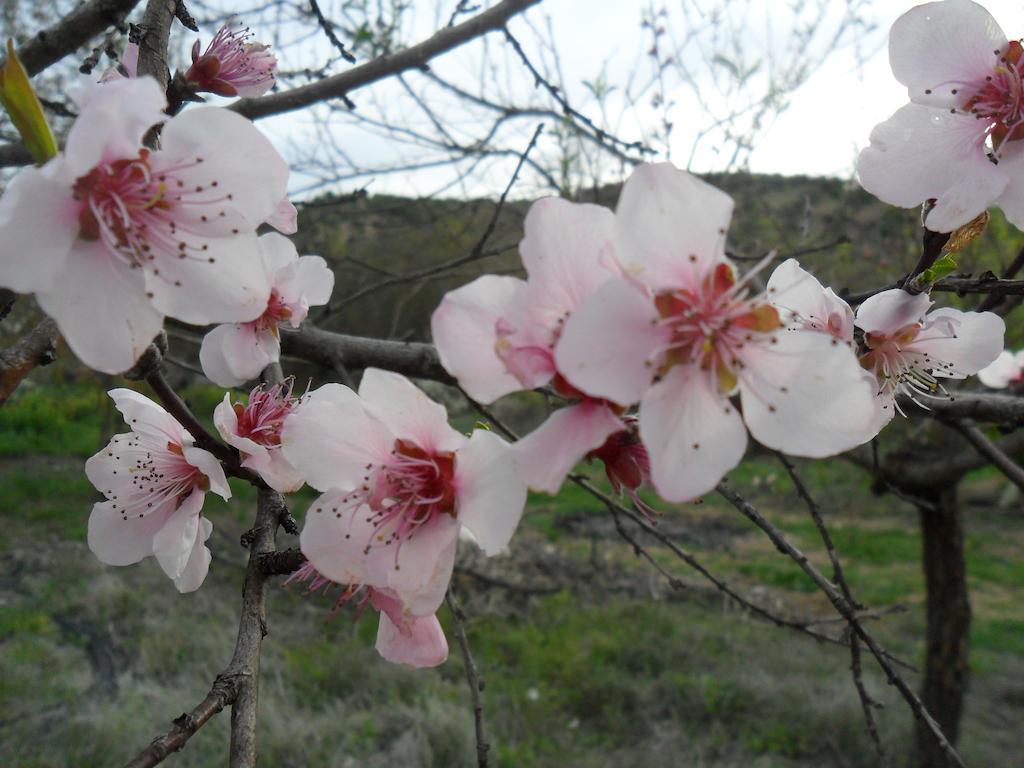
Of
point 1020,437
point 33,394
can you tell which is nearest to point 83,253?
point 1020,437

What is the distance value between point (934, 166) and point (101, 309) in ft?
3.48

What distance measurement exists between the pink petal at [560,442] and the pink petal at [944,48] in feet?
2.54

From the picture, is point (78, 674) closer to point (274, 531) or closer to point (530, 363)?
→ point (274, 531)

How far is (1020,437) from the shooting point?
2893 mm

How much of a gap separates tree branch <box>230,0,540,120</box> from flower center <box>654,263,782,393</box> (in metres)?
1.76

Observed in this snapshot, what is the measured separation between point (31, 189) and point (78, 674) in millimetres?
4705

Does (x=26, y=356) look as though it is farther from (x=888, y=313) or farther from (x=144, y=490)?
(x=888, y=313)

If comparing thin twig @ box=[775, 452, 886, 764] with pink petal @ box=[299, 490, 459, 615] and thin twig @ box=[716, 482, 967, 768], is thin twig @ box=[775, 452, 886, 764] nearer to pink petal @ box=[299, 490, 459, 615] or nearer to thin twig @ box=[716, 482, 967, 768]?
thin twig @ box=[716, 482, 967, 768]

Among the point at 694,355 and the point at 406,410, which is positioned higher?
the point at 694,355

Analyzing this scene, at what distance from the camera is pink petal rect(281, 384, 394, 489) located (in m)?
0.82

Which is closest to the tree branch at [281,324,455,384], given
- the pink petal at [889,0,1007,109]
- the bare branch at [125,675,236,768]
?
the bare branch at [125,675,236,768]

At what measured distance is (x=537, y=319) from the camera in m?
0.66

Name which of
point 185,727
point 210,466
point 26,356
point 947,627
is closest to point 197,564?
point 210,466

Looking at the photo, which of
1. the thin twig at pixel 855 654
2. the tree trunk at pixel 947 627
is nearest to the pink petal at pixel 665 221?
the thin twig at pixel 855 654
